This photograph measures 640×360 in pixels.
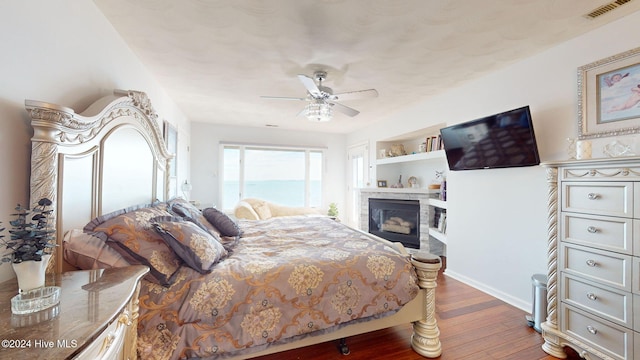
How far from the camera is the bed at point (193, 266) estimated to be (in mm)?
1284

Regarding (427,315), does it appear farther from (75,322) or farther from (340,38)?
(340,38)

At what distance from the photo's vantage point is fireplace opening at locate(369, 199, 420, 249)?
4.23 metres

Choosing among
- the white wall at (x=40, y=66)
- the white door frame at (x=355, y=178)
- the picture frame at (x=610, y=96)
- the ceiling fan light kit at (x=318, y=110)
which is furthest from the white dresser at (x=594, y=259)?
the white door frame at (x=355, y=178)

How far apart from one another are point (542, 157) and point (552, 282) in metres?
1.17

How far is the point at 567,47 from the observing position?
7.09 feet

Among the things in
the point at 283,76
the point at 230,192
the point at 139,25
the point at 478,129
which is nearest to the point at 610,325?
the point at 478,129

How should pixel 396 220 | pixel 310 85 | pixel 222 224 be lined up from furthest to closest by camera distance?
pixel 396 220
pixel 222 224
pixel 310 85

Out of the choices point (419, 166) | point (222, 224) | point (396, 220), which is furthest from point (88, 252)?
point (419, 166)

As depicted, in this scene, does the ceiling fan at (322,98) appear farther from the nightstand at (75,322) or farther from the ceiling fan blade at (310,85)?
the nightstand at (75,322)

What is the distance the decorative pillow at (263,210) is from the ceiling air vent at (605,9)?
4.60 metres

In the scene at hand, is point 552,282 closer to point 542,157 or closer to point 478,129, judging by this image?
point 542,157

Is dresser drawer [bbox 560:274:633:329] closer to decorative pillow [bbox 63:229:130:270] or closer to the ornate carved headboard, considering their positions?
decorative pillow [bbox 63:229:130:270]

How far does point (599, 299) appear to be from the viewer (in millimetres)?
1644

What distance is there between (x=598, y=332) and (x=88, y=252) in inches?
124
